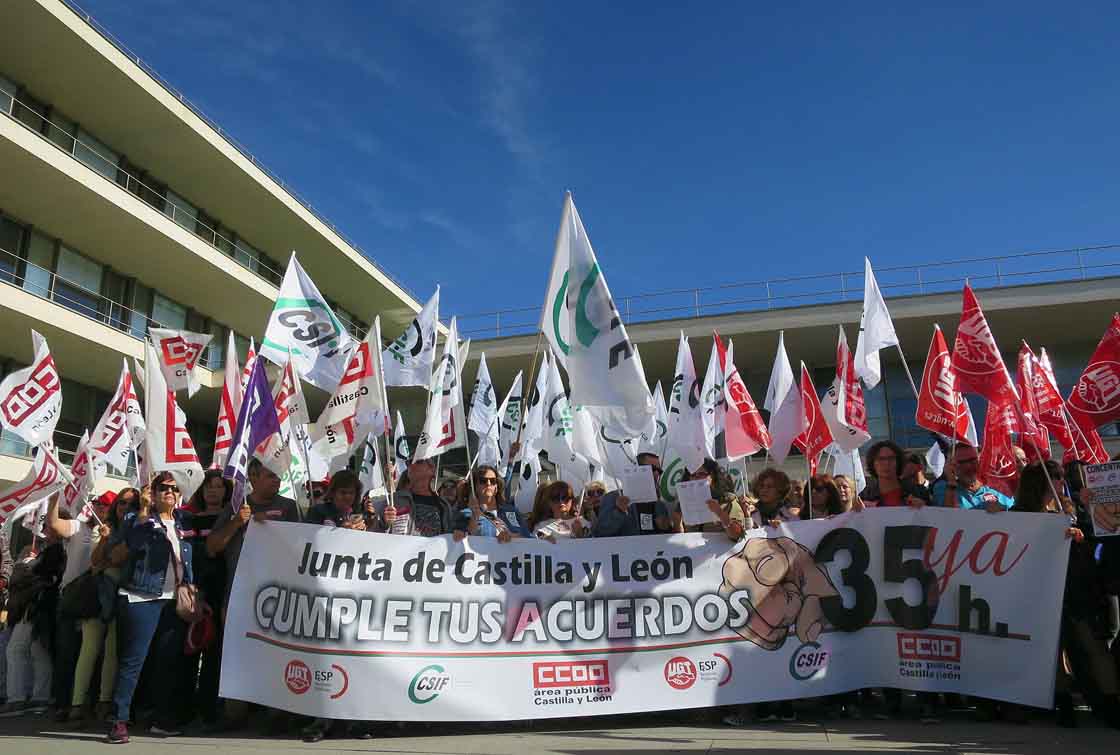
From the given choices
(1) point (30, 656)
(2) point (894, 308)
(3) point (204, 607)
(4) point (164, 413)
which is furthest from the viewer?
(2) point (894, 308)

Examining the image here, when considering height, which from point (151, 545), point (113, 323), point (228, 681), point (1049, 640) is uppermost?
point (113, 323)

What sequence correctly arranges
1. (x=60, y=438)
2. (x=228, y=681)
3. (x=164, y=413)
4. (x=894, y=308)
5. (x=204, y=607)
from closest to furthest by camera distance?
(x=228, y=681)
(x=204, y=607)
(x=164, y=413)
(x=60, y=438)
(x=894, y=308)

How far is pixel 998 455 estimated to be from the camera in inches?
369

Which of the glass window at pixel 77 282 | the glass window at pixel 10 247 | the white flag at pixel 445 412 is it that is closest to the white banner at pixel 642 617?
the white flag at pixel 445 412

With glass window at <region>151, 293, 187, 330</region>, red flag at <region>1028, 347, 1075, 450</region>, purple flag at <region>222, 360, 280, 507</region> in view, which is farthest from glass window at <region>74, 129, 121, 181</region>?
red flag at <region>1028, 347, 1075, 450</region>

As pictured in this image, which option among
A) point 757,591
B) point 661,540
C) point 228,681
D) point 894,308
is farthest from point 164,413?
point 894,308

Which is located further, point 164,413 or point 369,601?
point 164,413

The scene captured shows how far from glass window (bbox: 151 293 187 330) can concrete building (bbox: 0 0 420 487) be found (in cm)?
5

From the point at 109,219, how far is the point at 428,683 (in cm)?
1871

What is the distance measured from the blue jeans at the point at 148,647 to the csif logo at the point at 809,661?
4.35m

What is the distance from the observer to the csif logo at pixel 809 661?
5965 millimetres

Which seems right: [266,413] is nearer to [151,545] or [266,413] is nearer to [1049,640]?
[151,545]

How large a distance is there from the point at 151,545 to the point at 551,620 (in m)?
2.83

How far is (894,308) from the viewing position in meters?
23.5
